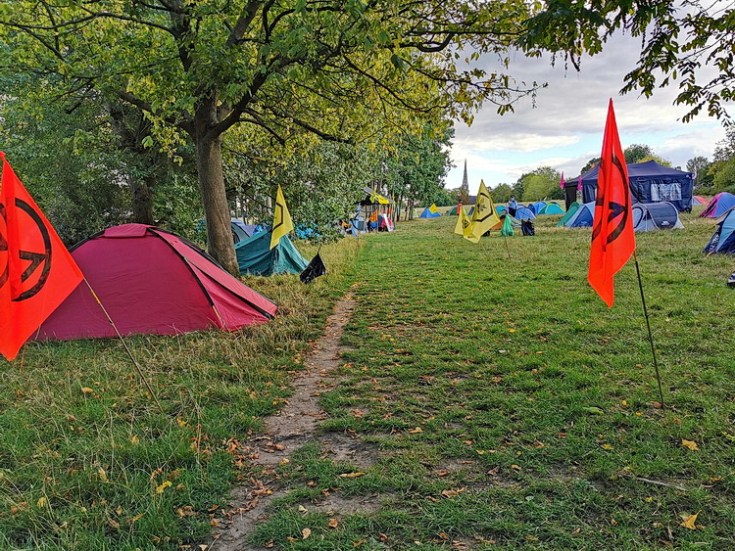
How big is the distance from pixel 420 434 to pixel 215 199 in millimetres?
6291

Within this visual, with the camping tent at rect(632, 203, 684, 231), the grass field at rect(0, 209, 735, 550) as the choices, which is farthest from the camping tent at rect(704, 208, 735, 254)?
the camping tent at rect(632, 203, 684, 231)

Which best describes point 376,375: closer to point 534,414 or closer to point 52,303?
point 534,414

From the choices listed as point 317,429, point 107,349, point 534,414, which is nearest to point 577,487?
point 534,414

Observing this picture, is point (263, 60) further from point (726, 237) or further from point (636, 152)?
point (636, 152)

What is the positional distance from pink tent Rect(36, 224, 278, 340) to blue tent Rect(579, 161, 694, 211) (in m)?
23.1

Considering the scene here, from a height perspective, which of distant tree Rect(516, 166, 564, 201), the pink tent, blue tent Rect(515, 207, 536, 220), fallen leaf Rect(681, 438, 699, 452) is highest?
distant tree Rect(516, 166, 564, 201)

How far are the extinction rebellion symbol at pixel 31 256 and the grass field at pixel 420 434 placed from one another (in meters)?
1.18

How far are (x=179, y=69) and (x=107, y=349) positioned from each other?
3.86 m

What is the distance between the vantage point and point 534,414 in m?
3.96

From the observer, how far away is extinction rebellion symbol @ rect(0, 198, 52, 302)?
3.67 metres

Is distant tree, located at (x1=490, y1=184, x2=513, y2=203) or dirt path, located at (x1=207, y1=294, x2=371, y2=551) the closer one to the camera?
dirt path, located at (x1=207, y1=294, x2=371, y2=551)

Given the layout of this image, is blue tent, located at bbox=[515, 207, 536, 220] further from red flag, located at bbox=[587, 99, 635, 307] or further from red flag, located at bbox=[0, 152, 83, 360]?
red flag, located at bbox=[0, 152, 83, 360]

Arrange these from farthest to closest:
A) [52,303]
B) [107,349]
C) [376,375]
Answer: [107,349] → [376,375] → [52,303]

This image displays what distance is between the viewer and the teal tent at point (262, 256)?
38.4ft
